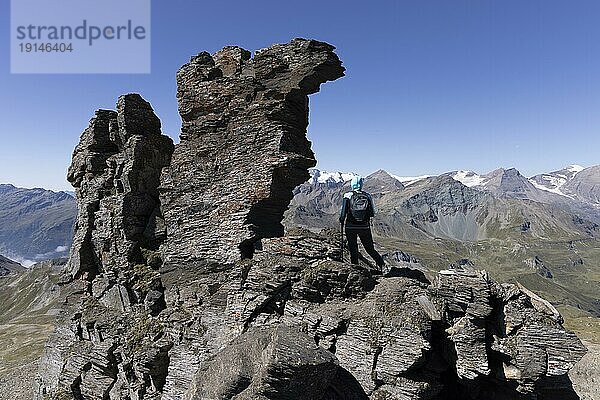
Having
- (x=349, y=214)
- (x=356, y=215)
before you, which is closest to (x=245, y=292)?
(x=349, y=214)

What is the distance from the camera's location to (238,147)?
27.1 m

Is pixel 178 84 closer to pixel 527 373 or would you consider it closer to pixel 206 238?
pixel 206 238

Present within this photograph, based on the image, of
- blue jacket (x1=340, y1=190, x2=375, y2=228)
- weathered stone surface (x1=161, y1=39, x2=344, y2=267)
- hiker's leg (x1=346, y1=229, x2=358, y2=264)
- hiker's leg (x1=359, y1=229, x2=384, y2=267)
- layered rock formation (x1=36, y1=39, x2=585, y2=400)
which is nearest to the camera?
layered rock formation (x1=36, y1=39, x2=585, y2=400)

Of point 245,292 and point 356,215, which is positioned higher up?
point 356,215

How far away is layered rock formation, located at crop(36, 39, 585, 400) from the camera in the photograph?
18.5 metres

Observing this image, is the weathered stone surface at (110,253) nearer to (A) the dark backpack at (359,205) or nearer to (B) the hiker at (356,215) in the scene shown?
(B) the hiker at (356,215)

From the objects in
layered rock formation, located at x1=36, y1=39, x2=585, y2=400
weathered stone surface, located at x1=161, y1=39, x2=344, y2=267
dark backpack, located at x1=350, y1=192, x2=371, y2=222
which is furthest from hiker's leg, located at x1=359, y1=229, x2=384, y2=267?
weathered stone surface, located at x1=161, y1=39, x2=344, y2=267

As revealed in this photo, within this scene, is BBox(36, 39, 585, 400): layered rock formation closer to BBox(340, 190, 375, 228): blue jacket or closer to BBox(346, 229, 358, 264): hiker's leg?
BBox(346, 229, 358, 264): hiker's leg

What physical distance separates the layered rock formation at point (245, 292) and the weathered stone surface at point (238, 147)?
0.10 m

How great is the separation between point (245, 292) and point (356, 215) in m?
8.04

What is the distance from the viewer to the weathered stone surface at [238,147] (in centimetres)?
2620

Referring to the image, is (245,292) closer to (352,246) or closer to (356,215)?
(352,246)

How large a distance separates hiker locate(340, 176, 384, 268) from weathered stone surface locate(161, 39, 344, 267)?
488 cm

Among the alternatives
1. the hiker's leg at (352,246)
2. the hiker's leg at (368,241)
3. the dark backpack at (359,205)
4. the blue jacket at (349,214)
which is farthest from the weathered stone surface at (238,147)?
the hiker's leg at (368,241)
